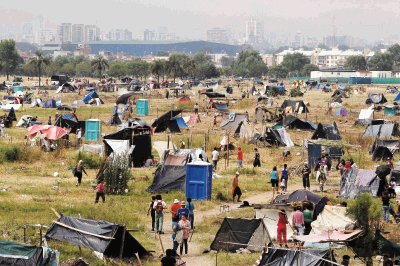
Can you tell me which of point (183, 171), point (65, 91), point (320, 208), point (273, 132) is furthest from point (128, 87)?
point (320, 208)

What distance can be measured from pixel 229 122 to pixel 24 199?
903 inches

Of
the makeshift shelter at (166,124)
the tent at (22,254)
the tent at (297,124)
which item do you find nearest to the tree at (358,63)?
the tent at (297,124)

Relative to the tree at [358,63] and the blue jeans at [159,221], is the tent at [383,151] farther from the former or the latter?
the tree at [358,63]

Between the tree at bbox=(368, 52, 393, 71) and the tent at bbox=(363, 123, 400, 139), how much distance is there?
442 feet

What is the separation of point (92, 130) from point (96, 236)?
964 inches

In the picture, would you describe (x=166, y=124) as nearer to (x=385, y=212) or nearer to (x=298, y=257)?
(x=385, y=212)

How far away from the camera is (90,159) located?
3362 centimetres

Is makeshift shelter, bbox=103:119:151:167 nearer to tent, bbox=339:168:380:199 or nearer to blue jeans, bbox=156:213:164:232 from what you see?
tent, bbox=339:168:380:199

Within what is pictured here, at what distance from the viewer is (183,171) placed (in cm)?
→ 2712

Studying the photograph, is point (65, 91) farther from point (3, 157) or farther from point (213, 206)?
point (213, 206)

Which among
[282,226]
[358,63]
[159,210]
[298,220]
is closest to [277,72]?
[358,63]

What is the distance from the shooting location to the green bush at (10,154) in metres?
34.0

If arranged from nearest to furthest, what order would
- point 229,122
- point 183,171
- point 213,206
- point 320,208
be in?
point 320,208
point 213,206
point 183,171
point 229,122

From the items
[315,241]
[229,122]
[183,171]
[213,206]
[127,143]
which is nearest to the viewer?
[315,241]
